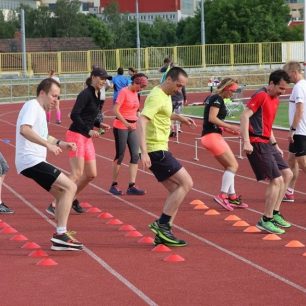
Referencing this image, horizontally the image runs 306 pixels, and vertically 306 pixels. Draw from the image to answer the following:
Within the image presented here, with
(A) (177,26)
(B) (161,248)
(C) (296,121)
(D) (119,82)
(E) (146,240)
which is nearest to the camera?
(B) (161,248)

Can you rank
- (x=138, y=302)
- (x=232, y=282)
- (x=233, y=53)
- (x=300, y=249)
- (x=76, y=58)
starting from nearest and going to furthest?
(x=138, y=302), (x=232, y=282), (x=300, y=249), (x=76, y=58), (x=233, y=53)

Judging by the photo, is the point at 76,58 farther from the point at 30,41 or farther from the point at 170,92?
the point at 170,92

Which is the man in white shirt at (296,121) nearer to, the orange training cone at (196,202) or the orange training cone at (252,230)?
the orange training cone at (196,202)

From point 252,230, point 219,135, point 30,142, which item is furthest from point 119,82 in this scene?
point 30,142

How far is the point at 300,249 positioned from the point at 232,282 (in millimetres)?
1699

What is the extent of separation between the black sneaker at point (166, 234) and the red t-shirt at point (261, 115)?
5.26ft

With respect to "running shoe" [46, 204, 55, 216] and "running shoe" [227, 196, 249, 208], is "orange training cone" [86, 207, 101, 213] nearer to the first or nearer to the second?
"running shoe" [46, 204, 55, 216]

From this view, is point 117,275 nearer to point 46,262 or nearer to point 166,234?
point 46,262

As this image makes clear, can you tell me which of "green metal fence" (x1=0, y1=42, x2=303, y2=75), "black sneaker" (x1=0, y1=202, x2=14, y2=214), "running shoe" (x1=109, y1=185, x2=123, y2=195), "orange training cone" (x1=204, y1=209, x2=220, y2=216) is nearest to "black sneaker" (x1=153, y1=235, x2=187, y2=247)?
"orange training cone" (x1=204, y1=209, x2=220, y2=216)

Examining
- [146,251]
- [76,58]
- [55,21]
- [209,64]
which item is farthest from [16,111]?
[55,21]

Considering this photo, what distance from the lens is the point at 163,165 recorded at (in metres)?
9.94

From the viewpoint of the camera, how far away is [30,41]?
259 ft

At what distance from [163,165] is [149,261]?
114cm

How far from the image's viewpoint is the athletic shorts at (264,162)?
35.2 feet
